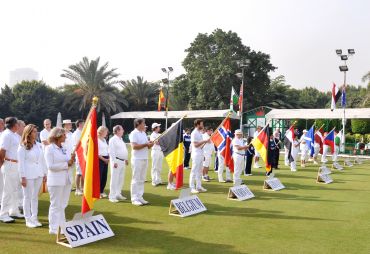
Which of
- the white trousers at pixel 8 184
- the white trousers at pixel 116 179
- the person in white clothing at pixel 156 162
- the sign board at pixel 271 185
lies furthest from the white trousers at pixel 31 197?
the sign board at pixel 271 185

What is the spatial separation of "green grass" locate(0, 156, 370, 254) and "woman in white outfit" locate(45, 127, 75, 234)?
0.39 metres

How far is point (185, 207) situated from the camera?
29.7 ft

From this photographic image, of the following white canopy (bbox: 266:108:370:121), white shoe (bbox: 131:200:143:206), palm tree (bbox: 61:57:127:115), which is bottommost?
white shoe (bbox: 131:200:143:206)

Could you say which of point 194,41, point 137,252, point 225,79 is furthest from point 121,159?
point 194,41

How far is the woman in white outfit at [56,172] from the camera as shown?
23.0 feet

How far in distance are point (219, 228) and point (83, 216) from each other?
2.65m

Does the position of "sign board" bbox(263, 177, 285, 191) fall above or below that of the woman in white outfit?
below

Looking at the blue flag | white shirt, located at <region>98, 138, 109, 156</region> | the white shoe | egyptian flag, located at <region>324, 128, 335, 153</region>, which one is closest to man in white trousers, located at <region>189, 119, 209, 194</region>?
the white shoe

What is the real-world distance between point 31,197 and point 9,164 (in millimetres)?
1050

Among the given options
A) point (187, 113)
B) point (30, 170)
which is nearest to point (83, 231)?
point (30, 170)

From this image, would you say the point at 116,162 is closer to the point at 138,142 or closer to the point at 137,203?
the point at 138,142

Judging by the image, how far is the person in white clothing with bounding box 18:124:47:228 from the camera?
7332mm

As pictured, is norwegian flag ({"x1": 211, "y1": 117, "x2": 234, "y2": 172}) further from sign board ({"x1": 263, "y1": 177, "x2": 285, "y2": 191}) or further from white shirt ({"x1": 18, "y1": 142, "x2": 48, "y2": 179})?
white shirt ({"x1": 18, "y1": 142, "x2": 48, "y2": 179})

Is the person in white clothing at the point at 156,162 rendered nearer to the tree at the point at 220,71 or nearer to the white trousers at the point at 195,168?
the white trousers at the point at 195,168
